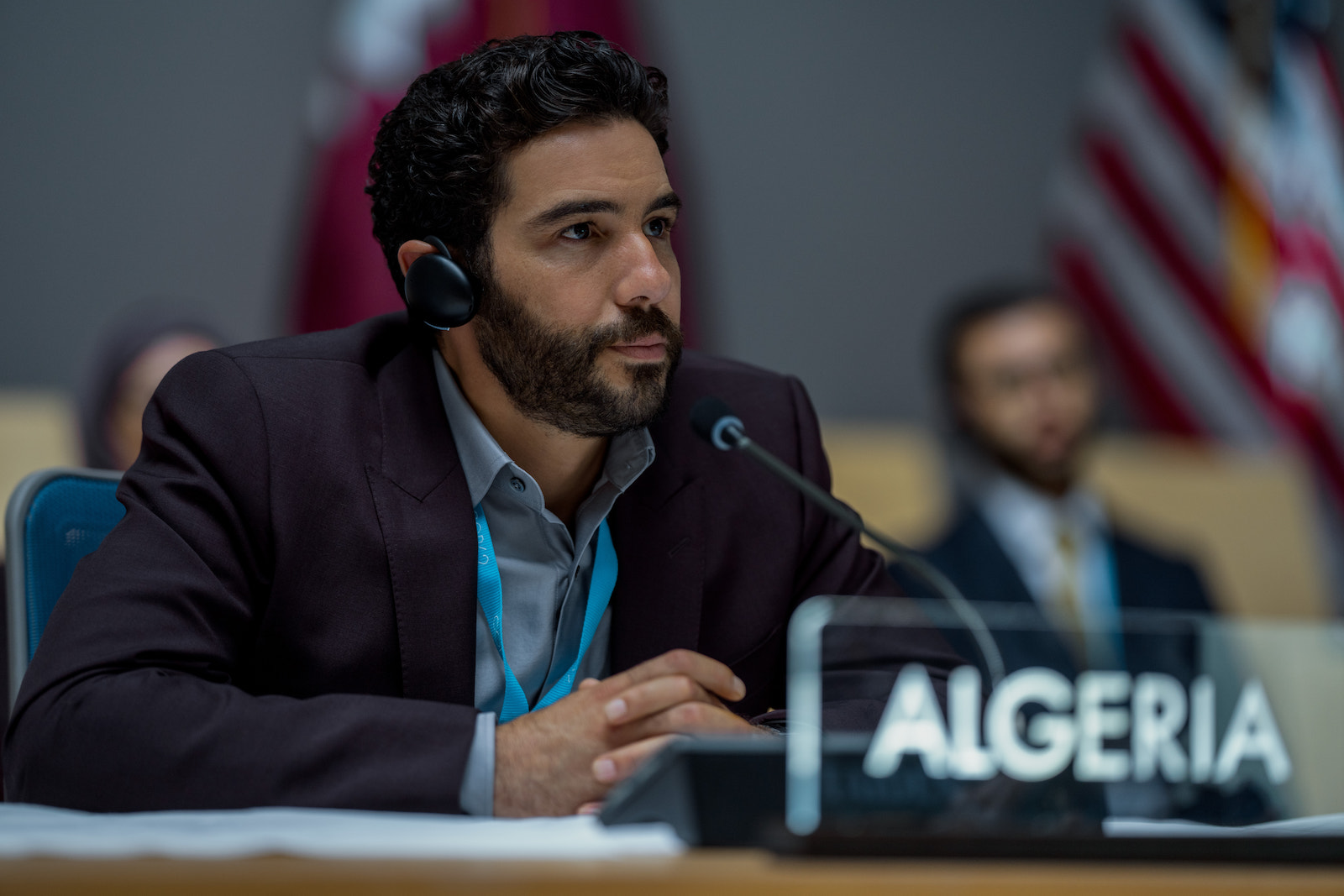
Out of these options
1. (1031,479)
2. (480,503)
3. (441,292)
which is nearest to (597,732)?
(480,503)

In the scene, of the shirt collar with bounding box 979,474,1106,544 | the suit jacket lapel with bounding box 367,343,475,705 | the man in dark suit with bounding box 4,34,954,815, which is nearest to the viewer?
the man in dark suit with bounding box 4,34,954,815

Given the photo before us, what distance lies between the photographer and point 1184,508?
3486 millimetres

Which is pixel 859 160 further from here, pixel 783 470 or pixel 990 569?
pixel 783 470

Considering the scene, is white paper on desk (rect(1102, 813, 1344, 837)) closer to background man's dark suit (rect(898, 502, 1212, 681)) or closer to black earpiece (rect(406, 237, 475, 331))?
black earpiece (rect(406, 237, 475, 331))

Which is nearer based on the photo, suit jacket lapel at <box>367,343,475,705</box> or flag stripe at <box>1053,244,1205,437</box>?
suit jacket lapel at <box>367,343,475,705</box>

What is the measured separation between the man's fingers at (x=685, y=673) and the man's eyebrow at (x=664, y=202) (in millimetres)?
556

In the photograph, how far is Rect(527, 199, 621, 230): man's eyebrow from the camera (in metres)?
1.34

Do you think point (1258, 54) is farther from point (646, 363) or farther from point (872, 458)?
point (646, 363)

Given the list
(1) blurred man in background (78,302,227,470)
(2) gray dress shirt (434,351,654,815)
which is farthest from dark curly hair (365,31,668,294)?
(1) blurred man in background (78,302,227,470)

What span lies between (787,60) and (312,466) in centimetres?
299

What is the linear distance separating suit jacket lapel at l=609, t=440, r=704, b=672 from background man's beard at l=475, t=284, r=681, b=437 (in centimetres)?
10

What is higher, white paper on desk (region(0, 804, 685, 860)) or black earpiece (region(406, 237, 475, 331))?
black earpiece (region(406, 237, 475, 331))

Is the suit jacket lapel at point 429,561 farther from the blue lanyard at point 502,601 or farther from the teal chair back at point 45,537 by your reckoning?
the teal chair back at point 45,537

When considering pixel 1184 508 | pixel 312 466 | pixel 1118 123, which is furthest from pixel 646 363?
pixel 1118 123
